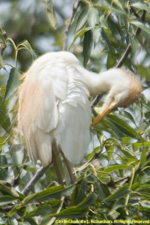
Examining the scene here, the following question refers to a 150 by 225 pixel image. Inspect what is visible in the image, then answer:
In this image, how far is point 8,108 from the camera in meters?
2.24

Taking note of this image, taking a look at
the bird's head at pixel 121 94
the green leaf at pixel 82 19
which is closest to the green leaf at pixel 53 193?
the bird's head at pixel 121 94

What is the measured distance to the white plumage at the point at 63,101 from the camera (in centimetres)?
202

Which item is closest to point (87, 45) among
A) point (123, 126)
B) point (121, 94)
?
point (121, 94)

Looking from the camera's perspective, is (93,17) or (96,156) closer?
(96,156)

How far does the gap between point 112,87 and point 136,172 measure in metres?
0.61

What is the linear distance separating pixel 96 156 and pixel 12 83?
55cm

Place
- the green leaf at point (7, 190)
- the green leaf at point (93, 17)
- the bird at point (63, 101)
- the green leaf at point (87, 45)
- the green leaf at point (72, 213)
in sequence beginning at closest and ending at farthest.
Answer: the green leaf at point (72, 213)
the green leaf at point (7, 190)
the bird at point (63, 101)
the green leaf at point (93, 17)
the green leaf at point (87, 45)

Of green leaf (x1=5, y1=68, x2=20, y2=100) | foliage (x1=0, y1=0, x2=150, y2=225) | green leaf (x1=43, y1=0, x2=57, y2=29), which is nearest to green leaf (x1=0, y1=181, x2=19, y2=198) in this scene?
foliage (x1=0, y1=0, x2=150, y2=225)

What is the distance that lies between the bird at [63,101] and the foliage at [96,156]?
0.30 feet

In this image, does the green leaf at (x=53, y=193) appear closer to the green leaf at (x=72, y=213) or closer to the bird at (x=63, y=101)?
the green leaf at (x=72, y=213)

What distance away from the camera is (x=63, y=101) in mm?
2018

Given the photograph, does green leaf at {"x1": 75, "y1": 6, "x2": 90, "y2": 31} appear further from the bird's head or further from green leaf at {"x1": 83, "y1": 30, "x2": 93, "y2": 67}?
the bird's head

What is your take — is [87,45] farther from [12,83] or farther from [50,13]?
[12,83]

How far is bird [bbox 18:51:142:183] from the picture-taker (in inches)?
79.4
